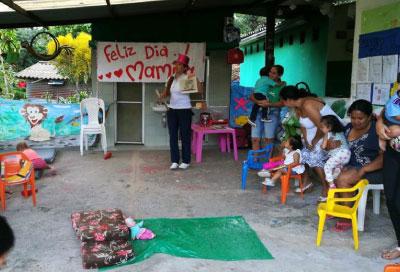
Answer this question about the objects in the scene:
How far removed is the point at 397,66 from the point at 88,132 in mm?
5314

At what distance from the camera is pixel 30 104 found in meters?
8.38

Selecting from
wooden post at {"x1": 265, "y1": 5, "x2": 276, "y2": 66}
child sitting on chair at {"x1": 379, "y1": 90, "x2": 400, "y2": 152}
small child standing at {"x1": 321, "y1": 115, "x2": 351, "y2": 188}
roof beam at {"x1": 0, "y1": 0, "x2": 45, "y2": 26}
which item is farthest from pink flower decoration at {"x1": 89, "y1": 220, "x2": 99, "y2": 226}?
wooden post at {"x1": 265, "y1": 5, "x2": 276, "y2": 66}

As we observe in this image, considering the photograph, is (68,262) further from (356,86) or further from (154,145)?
(154,145)

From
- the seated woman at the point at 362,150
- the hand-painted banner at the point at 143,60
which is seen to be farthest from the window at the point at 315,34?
the seated woman at the point at 362,150

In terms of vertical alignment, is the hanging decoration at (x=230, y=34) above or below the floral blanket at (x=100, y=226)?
above

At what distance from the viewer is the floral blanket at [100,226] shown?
3860mm

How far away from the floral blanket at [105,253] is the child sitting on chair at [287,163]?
233cm

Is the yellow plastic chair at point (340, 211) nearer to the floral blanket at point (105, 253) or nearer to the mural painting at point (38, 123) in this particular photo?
the floral blanket at point (105, 253)

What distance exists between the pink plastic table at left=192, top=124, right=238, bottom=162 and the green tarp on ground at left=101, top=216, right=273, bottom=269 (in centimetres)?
296

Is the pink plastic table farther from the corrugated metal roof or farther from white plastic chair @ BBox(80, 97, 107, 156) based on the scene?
the corrugated metal roof

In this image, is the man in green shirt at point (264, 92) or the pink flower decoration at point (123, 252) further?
the man in green shirt at point (264, 92)

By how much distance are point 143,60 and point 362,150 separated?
5.02 m

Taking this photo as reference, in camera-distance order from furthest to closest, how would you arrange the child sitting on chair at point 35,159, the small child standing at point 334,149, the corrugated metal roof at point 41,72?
1. the corrugated metal roof at point 41,72
2. the child sitting on chair at point 35,159
3. the small child standing at point 334,149

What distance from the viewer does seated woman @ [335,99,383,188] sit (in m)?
4.38
